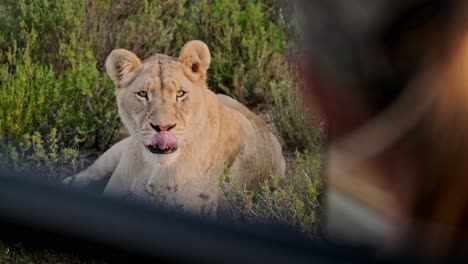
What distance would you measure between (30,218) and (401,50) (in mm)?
320

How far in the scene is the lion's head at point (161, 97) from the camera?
→ 14.6 ft

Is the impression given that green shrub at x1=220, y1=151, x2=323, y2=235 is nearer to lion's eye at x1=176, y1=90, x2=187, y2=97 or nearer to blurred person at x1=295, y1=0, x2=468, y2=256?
lion's eye at x1=176, y1=90, x2=187, y2=97

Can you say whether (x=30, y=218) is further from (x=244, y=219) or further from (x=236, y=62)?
(x=236, y=62)

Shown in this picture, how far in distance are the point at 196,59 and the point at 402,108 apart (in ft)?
12.6

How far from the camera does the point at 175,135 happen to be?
450 centimetres

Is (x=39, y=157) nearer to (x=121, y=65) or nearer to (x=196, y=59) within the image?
(x=121, y=65)

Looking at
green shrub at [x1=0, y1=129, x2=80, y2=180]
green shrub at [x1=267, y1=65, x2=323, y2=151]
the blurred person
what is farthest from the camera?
green shrub at [x1=267, y1=65, x2=323, y2=151]

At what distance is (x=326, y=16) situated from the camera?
918 mm

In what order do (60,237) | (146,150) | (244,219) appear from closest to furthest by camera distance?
(60,237), (244,219), (146,150)

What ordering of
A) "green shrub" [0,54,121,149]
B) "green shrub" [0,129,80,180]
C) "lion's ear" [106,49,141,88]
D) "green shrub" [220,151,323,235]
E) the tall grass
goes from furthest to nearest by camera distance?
"green shrub" [0,54,121,149] → the tall grass → "lion's ear" [106,49,141,88] → "green shrub" [0,129,80,180] → "green shrub" [220,151,323,235]

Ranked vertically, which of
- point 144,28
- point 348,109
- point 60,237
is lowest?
point 60,237

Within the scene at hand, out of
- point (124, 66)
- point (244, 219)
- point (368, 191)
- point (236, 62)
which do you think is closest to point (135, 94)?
point (124, 66)

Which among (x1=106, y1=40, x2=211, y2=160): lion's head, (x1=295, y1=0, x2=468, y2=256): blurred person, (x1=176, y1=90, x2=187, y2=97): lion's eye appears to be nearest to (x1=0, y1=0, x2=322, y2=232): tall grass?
(x1=106, y1=40, x2=211, y2=160): lion's head

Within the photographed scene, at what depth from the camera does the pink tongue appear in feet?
14.7
